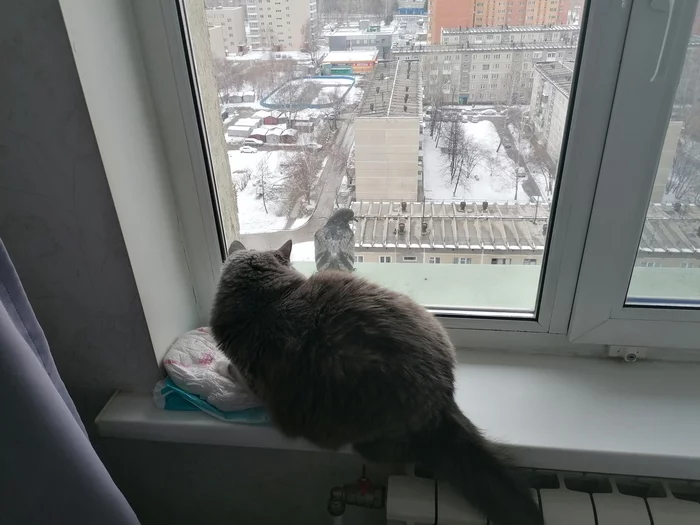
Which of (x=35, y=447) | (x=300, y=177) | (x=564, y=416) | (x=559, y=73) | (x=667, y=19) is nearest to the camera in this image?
(x=35, y=447)

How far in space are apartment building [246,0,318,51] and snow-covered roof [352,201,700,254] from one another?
344 millimetres

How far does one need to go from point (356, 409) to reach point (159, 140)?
627 mm

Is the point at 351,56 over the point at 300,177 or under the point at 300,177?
over

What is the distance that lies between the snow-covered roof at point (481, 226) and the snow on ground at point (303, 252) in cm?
11

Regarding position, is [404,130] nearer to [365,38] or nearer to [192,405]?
[365,38]

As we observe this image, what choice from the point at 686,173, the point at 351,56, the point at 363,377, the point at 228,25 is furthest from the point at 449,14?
the point at 363,377

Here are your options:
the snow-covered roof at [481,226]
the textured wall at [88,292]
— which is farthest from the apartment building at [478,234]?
the textured wall at [88,292]

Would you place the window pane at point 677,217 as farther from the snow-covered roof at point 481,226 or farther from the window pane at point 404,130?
the window pane at point 404,130

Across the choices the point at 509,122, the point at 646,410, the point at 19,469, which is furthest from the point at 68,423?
the point at 646,410

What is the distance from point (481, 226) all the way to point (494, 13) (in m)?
0.40

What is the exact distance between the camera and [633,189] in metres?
0.91

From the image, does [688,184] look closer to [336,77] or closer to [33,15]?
[336,77]

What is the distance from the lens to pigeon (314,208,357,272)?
1.06 meters

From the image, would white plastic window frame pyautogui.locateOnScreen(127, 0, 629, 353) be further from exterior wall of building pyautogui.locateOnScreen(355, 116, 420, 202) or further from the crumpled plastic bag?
exterior wall of building pyautogui.locateOnScreen(355, 116, 420, 202)
